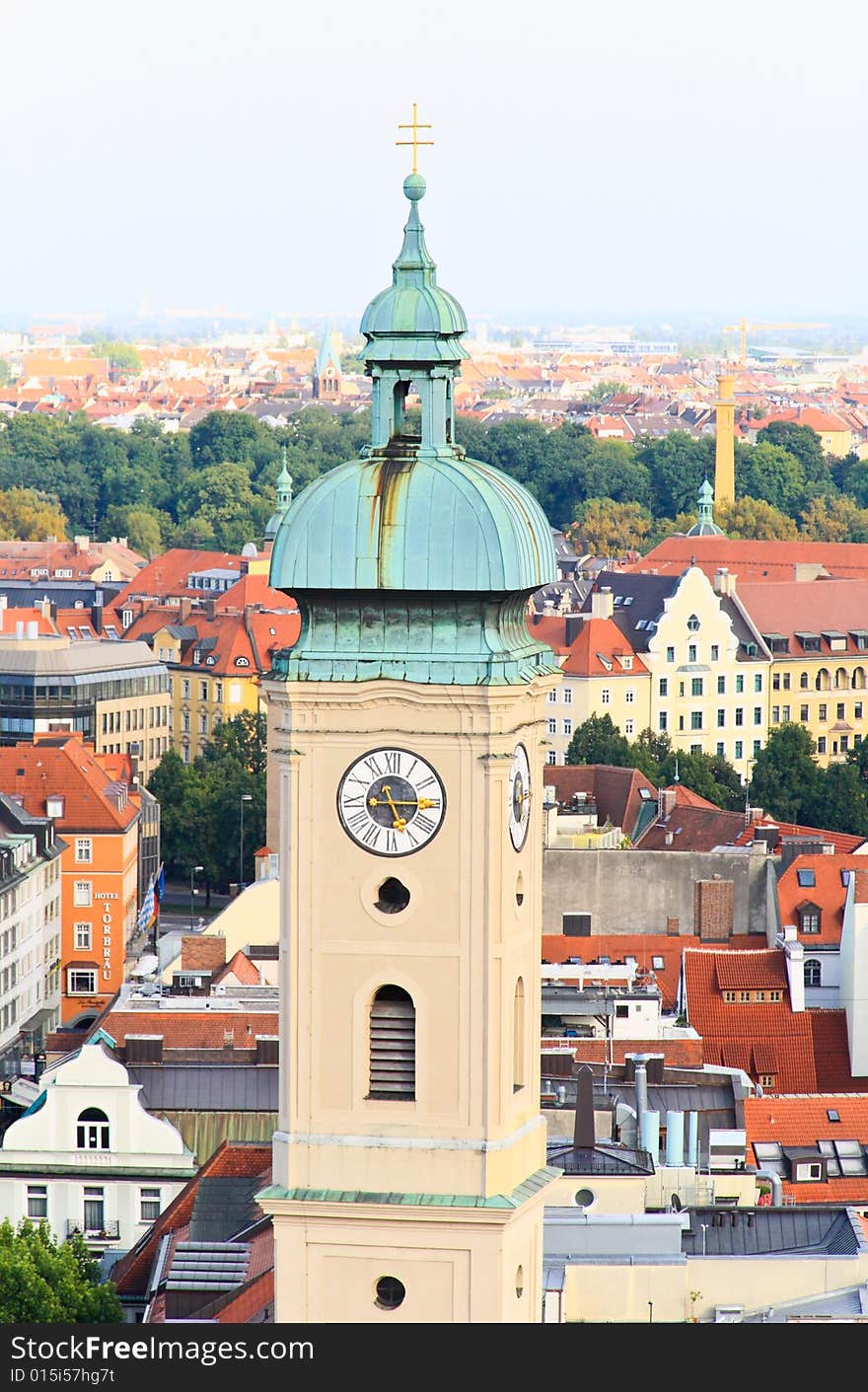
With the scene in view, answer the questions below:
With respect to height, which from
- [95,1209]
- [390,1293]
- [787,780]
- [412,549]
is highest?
[787,780]

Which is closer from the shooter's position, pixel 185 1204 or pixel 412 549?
pixel 412 549

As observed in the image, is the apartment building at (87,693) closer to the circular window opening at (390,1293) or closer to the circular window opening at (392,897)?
the circular window opening at (392,897)

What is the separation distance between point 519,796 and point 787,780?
85.6 meters

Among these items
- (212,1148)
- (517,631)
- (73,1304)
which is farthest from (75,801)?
(517,631)

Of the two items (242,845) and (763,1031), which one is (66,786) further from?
(763,1031)

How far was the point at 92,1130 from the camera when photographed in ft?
196

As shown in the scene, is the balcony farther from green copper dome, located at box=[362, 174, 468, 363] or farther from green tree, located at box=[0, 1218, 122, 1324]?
green copper dome, located at box=[362, 174, 468, 363]

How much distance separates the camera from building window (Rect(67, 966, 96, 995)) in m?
94.9

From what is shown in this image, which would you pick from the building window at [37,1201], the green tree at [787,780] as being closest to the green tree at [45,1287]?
the building window at [37,1201]

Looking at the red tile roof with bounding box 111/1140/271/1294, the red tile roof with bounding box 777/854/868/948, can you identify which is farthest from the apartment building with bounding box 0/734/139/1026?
the red tile roof with bounding box 111/1140/271/1294

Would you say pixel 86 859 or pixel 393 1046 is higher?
pixel 86 859

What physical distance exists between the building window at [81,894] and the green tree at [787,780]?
27.0 m

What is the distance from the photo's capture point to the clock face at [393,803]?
35375 millimetres

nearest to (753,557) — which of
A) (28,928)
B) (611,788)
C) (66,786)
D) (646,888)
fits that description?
(611,788)
